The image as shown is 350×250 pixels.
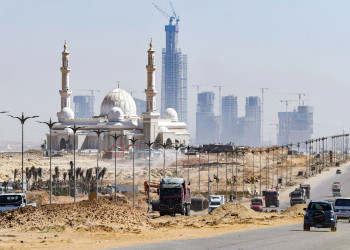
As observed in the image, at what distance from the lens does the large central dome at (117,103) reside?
636 feet

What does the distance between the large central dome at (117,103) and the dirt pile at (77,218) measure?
142m

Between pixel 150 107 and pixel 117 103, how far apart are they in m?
17.0

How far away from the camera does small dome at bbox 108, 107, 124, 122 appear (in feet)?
604

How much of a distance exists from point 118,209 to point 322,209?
13532 millimetres

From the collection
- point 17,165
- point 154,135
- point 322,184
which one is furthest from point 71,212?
point 154,135

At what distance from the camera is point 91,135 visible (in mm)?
183750

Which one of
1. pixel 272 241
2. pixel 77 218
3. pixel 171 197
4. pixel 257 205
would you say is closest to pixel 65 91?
pixel 257 205

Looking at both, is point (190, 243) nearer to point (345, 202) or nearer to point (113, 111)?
point (345, 202)

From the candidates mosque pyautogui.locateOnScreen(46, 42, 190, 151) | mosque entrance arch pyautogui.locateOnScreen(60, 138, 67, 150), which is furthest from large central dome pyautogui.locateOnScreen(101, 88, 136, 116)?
mosque entrance arch pyautogui.locateOnScreen(60, 138, 67, 150)

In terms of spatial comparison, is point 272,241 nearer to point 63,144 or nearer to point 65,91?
point 65,91

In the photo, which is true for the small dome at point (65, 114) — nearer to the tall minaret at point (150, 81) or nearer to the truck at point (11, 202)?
the tall minaret at point (150, 81)

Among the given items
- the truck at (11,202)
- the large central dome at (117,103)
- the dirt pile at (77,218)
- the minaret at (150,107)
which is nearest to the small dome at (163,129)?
the minaret at (150,107)

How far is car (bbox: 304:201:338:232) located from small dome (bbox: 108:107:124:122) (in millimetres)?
141031

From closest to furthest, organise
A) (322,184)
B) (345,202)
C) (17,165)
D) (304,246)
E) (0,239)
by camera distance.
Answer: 1. (304,246)
2. (0,239)
3. (345,202)
4. (322,184)
5. (17,165)
